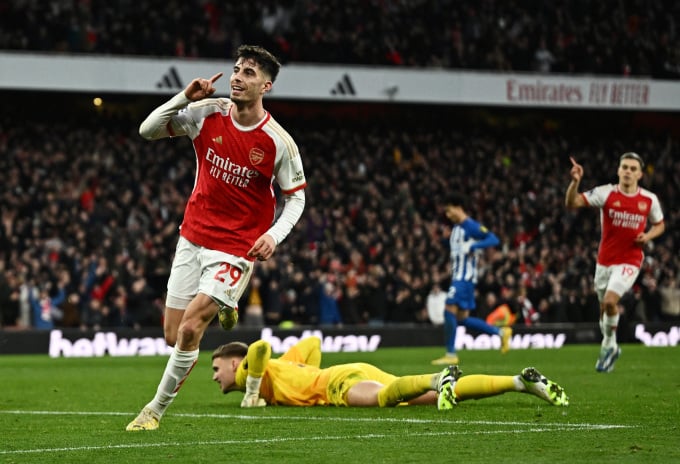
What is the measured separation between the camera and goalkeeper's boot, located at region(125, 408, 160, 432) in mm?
8156

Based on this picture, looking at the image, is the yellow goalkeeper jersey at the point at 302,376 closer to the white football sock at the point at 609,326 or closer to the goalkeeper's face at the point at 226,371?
the goalkeeper's face at the point at 226,371

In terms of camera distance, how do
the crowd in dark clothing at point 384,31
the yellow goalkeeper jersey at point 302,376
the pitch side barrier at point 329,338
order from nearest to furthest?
the yellow goalkeeper jersey at point 302,376
the pitch side barrier at point 329,338
the crowd in dark clothing at point 384,31

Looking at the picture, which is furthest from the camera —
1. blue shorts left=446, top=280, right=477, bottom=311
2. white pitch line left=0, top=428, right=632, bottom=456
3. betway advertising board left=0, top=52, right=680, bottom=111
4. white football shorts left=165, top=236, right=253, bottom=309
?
betway advertising board left=0, top=52, right=680, bottom=111

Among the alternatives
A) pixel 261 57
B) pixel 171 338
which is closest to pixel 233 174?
pixel 261 57

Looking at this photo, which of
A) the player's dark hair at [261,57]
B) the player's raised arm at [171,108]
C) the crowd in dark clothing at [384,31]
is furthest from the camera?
the crowd in dark clothing at [384,31]

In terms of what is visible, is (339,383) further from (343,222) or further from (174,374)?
(343,222)

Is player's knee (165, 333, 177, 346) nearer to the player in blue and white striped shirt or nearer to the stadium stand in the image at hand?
the player in blue and white striped shirt

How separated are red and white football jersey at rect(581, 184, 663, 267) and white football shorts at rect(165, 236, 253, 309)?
6.71 metres

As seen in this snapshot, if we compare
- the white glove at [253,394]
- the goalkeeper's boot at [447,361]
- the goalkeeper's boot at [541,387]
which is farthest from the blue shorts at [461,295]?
the goalkeeper's boot at [541,387]

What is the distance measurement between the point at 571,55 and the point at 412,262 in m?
10.6

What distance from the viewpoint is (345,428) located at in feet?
26.6


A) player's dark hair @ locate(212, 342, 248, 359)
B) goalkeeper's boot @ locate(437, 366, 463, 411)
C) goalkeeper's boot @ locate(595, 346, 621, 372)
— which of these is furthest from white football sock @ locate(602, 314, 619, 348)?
player's dark hair @ locate(212, 342, 248, 359)

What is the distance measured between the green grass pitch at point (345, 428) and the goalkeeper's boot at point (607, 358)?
0.46 metres

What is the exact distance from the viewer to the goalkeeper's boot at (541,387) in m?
8.91
